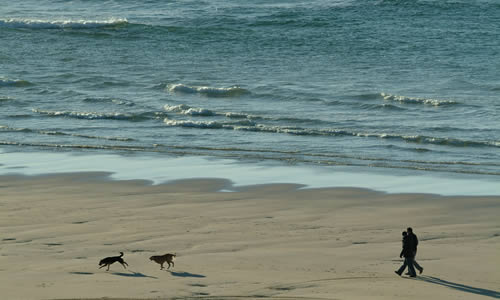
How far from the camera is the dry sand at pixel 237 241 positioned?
1051cm

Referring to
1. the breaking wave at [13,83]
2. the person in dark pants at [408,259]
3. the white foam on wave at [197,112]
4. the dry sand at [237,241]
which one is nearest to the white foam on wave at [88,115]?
the white foam on wave at [197,112]

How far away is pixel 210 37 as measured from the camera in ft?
131

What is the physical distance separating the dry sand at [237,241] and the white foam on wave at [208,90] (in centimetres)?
1272

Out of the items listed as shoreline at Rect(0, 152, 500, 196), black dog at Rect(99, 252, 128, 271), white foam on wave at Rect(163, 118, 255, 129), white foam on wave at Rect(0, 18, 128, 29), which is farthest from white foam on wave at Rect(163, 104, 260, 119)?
white foam on wave at Rect(0, 18, 128, 29)

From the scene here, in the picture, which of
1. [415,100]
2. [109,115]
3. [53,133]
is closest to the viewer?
[53,133]

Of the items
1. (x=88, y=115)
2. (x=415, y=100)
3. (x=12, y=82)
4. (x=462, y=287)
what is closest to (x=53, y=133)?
(x=88, y=115)

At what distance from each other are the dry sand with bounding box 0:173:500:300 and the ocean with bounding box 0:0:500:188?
11.8 feet

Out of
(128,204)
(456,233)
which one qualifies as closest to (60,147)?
(128,204)

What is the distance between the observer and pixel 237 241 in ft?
41.1

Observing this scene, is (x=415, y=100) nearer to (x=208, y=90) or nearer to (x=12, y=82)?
(x=208, y=90)

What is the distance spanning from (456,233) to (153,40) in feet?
96.7

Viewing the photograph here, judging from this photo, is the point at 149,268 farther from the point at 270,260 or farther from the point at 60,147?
the point at 60,147

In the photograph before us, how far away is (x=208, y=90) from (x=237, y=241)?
58.2ft

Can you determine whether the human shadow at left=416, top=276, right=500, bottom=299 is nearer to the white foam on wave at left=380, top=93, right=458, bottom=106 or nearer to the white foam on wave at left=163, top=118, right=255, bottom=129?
the white foam on wave at left=163, top=118, right=255, bottom=129
